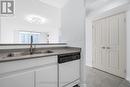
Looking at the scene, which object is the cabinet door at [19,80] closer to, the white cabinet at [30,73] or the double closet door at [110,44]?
the white cabinet at [30,73]

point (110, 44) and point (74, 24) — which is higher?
point (74, 24)

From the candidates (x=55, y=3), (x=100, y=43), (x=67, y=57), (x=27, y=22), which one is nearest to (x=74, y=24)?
(x=67, y=57)


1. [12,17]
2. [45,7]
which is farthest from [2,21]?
[45,7]

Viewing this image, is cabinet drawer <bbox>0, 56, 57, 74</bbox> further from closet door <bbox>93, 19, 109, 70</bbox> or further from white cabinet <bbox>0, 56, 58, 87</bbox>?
closet door <bbox>93, 19, 109, 70</bbox>

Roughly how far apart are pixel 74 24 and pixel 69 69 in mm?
1152

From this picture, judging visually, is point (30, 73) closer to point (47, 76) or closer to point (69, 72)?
point (47, 76)

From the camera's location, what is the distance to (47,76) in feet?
4.71

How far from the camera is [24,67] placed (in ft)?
3.89

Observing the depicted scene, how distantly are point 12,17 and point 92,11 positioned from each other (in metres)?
2.67

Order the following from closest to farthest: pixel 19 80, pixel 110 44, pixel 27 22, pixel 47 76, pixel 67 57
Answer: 1. pixel 19 80
2. pixel 47 76
3. pixel 67 57
4. pixel 27 22
5. pixel 110 44

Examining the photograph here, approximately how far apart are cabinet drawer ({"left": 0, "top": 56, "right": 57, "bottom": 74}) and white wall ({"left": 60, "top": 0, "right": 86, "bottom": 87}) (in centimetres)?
96

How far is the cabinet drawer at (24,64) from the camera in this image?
1036mm

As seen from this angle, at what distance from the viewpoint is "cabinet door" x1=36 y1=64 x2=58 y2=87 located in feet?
4.40

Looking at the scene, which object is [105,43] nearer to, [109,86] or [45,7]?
[109,86]
